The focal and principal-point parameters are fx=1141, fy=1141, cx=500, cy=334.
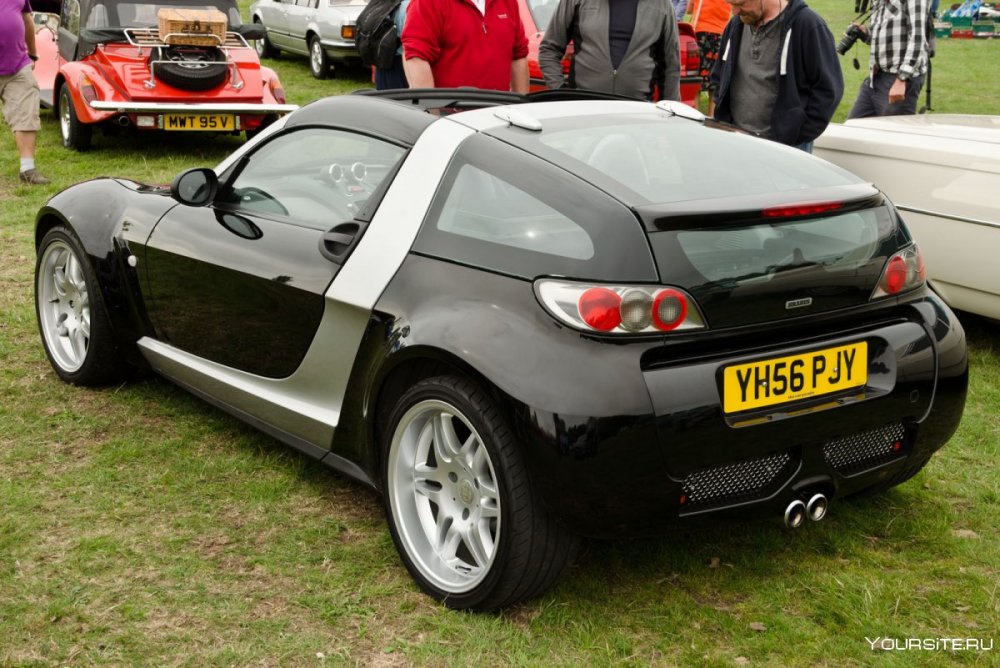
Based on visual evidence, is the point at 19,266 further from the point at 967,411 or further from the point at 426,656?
the point at 967,411

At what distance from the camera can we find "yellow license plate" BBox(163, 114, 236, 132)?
9992 millimetres

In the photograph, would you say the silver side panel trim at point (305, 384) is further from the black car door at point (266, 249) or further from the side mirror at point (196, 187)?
the side mirror at point (196, 187)

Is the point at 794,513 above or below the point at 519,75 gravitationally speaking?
below

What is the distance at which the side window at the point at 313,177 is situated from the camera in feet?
11.9

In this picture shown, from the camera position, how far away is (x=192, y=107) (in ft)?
32.8

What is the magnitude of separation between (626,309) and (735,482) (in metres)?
0.55

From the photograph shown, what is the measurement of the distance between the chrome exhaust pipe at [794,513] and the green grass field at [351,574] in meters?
0.29

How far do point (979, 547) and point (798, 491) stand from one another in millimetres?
911

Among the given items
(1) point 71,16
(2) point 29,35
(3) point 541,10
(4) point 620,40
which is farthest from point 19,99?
(4) point 620,40

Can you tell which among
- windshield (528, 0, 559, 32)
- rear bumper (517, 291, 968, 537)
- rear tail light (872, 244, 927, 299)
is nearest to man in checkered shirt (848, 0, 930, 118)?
windshield (528, 0, 559, 32)

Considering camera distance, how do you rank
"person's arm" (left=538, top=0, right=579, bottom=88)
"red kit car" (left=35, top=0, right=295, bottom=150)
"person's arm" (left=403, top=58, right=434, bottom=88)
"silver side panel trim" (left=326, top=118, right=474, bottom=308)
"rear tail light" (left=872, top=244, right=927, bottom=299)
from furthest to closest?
1. "red kit car" (left=35, top=0, right=295, bottom=150)
2. "person's arm" (left=538, top=0, right=579, bottom=88)
3. "person's arm" (left=403, top=58, right=434, bottom=88)
4. "silver side panel trim" (left=326, top=118, right=474, bottom=308)
5. "rear tail light" (left=872, top=244, right=927, bottom=299)

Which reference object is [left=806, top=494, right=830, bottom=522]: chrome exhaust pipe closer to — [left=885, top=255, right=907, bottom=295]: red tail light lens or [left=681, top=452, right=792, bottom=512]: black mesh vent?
[left=681, top=452, right=792, bottom=512]: black mesh vent

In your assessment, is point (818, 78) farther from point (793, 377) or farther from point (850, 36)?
point (850, 36)

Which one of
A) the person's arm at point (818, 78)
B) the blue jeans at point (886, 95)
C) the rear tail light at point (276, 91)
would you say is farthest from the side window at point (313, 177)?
the rear tail light at point (276, 91)
